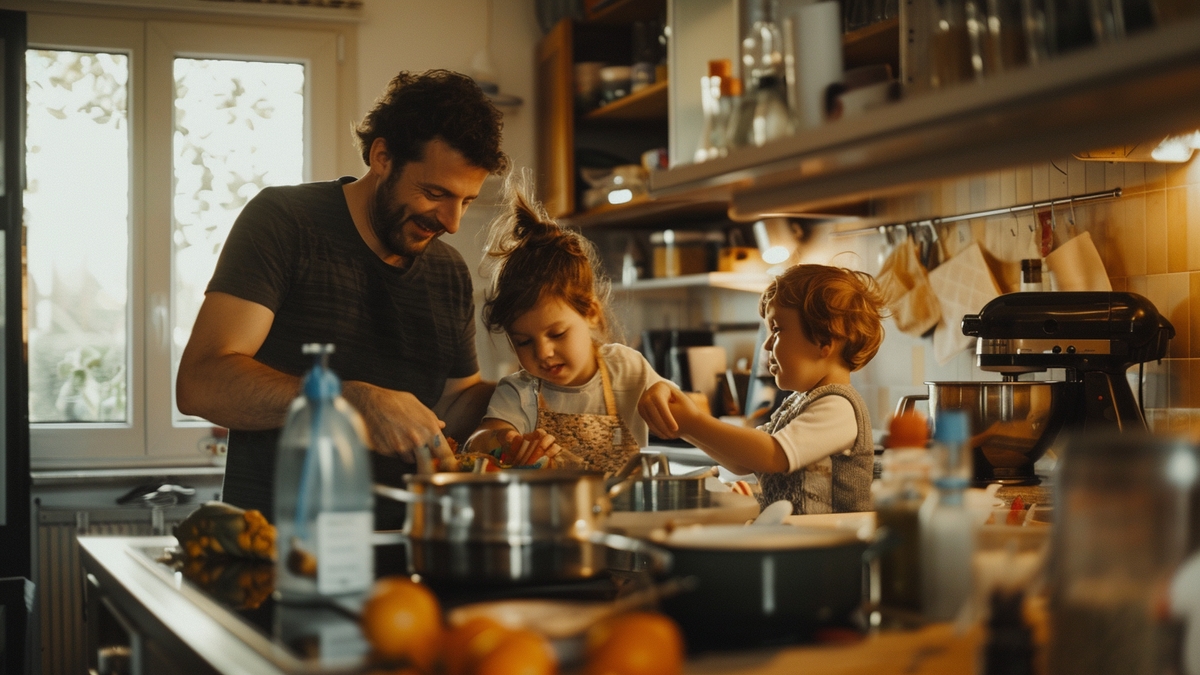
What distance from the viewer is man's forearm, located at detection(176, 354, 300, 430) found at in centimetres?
177

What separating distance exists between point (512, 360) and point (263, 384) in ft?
8.55

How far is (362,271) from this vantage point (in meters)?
2.07

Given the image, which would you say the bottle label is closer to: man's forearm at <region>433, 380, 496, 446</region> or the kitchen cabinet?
man's forearm at <region>433, 380, 496, 446</region>

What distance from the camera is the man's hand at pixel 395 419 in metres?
1.48

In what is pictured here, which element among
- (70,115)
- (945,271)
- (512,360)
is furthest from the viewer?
(512,360)

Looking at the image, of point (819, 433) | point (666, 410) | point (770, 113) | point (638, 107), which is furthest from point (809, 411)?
point (638, 107)

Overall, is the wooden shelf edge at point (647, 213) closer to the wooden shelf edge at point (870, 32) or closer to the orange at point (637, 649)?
the wooden shelf edge at point (870, 32)

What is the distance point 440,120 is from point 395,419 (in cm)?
73

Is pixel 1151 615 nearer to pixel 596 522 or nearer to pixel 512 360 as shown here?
pixel 596 522

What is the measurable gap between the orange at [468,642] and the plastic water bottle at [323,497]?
0.87ft

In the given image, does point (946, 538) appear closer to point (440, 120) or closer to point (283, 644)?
point (283, 644)

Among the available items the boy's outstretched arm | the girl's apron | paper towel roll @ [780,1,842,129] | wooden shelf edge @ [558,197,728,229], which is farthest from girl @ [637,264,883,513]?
wooden shelf edge @ [558,197,728,229]

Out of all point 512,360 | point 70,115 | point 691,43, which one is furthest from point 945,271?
point 70,115

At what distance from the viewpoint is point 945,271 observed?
10.3 feet
